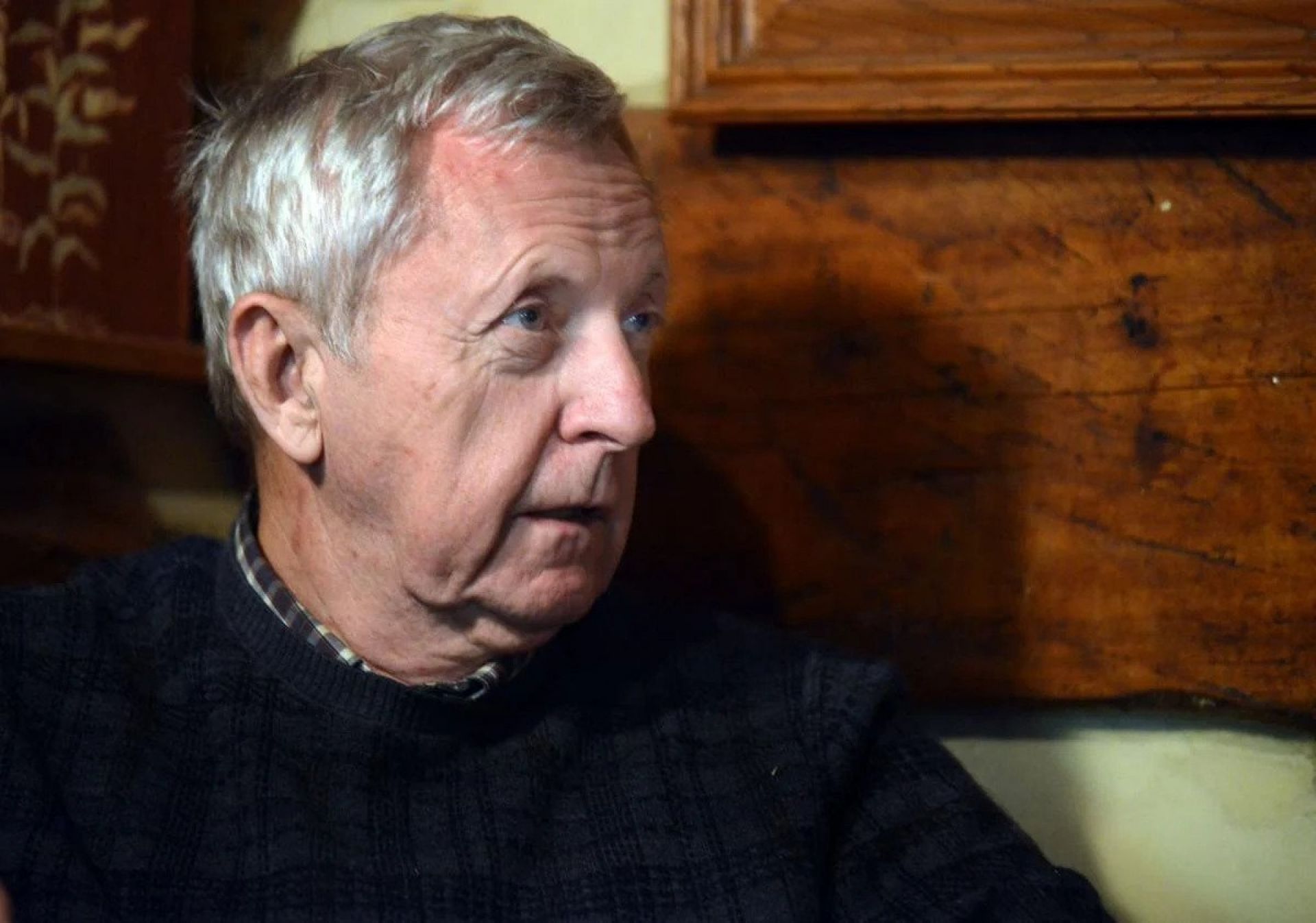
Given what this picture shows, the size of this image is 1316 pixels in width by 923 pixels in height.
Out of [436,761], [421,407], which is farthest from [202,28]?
[436,761]

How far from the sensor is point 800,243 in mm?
1572

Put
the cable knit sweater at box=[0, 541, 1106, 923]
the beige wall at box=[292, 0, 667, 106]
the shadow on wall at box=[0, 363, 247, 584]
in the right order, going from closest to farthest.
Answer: the cable knit sweater at box=[0, 541, 1106, 923] → the shadow on wall at box=[0, 363, 247, 584] → the beige wall at box=[292, 0, 667, 106]

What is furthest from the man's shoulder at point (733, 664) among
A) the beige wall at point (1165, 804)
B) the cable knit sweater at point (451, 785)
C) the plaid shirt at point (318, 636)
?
the beige wall at point (1165, 804)

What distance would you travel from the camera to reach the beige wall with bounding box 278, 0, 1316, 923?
152 cm

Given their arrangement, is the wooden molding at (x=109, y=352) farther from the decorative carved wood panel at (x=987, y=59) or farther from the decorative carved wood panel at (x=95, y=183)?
the decorative carved wood panel at (x=987, y=59)

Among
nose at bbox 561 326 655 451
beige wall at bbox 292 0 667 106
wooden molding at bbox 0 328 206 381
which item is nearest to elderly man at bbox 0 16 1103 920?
nose at bbox 561 326 655 451

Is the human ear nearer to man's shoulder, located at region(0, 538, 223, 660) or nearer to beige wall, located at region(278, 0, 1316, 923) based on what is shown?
man's shoulder, located at region(0, 538, 223, 660)

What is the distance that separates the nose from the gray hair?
0.18 metres

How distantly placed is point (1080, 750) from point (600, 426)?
0.68 metres

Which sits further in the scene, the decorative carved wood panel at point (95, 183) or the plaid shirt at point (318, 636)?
the decorative carved wood panel at point (95, 183)

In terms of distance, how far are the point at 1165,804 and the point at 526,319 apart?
856mm

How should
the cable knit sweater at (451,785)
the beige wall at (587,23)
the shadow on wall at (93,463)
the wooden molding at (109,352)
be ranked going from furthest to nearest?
the beige wall at (587,23) < the shadow on wall at (93,463) < the wooden molding at (109,352) < the cable knit sweater at (451,785)

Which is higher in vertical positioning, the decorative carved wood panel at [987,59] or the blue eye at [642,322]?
the decorative carved wood panel at [987,59]

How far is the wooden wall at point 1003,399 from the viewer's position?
4.80 feet
